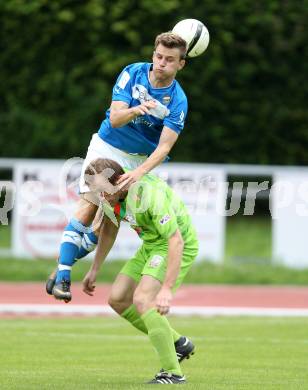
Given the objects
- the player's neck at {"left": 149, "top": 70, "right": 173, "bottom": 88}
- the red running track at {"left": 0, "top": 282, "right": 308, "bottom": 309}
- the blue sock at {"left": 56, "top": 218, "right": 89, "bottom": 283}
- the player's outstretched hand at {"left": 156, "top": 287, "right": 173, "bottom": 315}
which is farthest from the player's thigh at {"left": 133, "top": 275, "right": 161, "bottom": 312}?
the red running track at {"left": 0, "top": 282, "right": 308, "bottom": 309}

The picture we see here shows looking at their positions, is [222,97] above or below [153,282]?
below

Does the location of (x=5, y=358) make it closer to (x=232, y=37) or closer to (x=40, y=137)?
(x=40, y=137)

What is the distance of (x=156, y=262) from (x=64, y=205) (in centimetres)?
935

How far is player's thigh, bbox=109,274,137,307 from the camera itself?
934 centimetres

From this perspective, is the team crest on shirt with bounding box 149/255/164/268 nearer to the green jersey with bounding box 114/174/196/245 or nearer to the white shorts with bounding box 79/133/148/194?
the green jersey with bounding box 114/174/196/245

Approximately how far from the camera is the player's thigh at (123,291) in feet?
30.7

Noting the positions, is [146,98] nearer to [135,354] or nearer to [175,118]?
[175,118]

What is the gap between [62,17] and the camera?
2653 centimetres

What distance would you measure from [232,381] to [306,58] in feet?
66.2

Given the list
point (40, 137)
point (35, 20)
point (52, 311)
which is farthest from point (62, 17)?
point (52, 311)

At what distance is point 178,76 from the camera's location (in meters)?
27.0

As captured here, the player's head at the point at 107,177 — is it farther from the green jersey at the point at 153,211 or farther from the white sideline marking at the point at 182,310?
the white sideline marking at the point at 182,310

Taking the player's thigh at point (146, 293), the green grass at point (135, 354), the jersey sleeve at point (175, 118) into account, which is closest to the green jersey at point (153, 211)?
the player's thigh at point (146, 293)

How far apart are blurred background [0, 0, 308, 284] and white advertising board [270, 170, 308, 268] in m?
8.39
